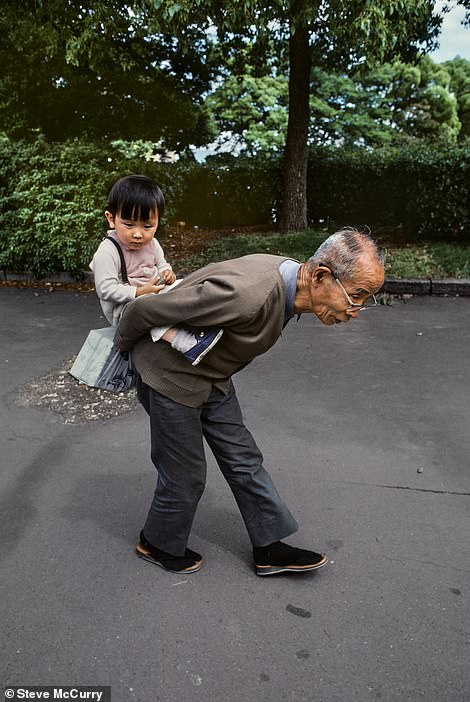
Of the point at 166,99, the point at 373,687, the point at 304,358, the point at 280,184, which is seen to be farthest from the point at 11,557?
the point at 166,99

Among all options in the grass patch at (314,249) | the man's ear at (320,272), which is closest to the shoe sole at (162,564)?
the man's ear at (320,272)

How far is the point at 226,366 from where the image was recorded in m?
2.24

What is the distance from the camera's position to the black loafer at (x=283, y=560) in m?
2.56

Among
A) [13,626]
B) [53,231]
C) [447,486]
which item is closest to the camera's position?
[13,626]

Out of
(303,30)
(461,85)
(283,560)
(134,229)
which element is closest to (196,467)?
(283,560)

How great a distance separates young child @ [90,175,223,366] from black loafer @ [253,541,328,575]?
1295mm

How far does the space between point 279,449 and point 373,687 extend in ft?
5.77

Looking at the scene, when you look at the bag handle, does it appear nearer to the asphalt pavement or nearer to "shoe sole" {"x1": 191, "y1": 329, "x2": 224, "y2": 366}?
"shoe sole" {"x1": 191, "y1": 329, "x2": 224, "y2": 366}

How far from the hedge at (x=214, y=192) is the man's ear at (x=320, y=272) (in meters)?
6.27

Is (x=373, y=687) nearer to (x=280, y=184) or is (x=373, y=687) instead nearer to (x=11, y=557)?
(x=11, y=557)

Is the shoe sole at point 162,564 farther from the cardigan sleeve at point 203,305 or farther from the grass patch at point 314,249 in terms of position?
the grass patch at point 314,249

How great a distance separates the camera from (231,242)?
10.1 meters

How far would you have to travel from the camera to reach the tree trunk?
9.61 metres

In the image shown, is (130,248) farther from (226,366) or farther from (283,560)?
(283,560)
